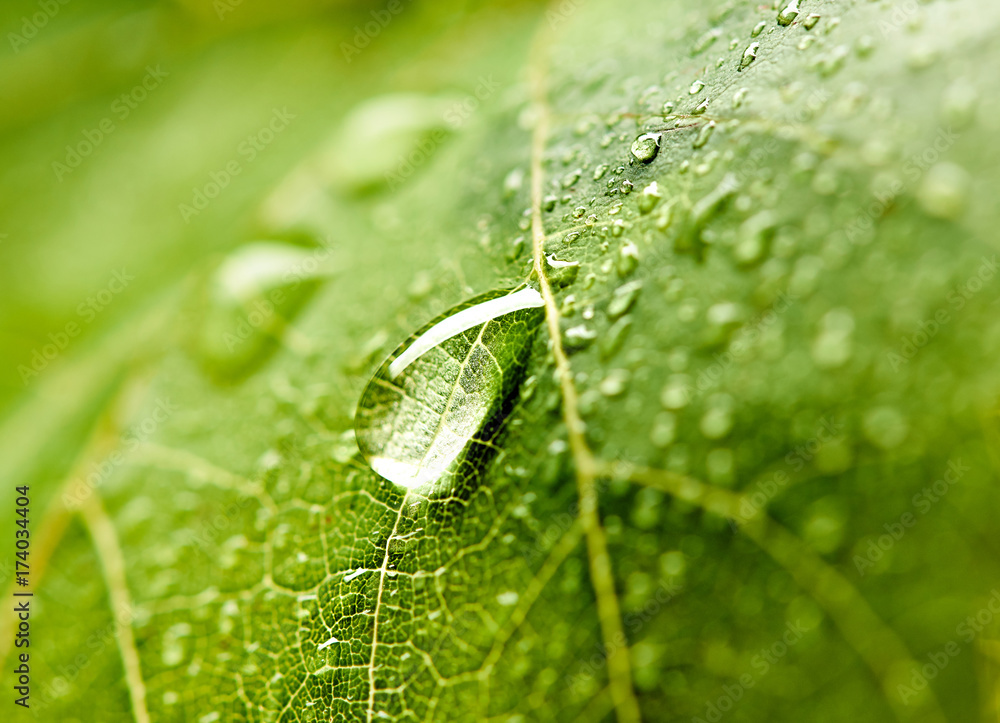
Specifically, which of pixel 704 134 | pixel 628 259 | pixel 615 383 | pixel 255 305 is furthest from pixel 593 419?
pixel 255 305

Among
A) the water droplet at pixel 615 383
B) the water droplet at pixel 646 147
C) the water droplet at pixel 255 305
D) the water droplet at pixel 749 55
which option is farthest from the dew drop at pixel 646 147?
the water droplet at pixel 255 305

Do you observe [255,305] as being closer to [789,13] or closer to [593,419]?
[593,419]

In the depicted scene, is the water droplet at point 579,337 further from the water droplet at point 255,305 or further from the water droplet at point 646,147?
the water droplet at point 255,305

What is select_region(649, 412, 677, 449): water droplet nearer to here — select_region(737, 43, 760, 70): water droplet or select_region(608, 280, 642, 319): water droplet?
select_region(608, 280, 642, 319): water droplet

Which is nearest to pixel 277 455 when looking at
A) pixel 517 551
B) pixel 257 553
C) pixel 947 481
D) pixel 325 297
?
pixel 257 553

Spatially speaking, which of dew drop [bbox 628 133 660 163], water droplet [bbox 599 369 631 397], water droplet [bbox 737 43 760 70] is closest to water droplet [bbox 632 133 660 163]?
dew drop [bbox 628 133 660 163]
